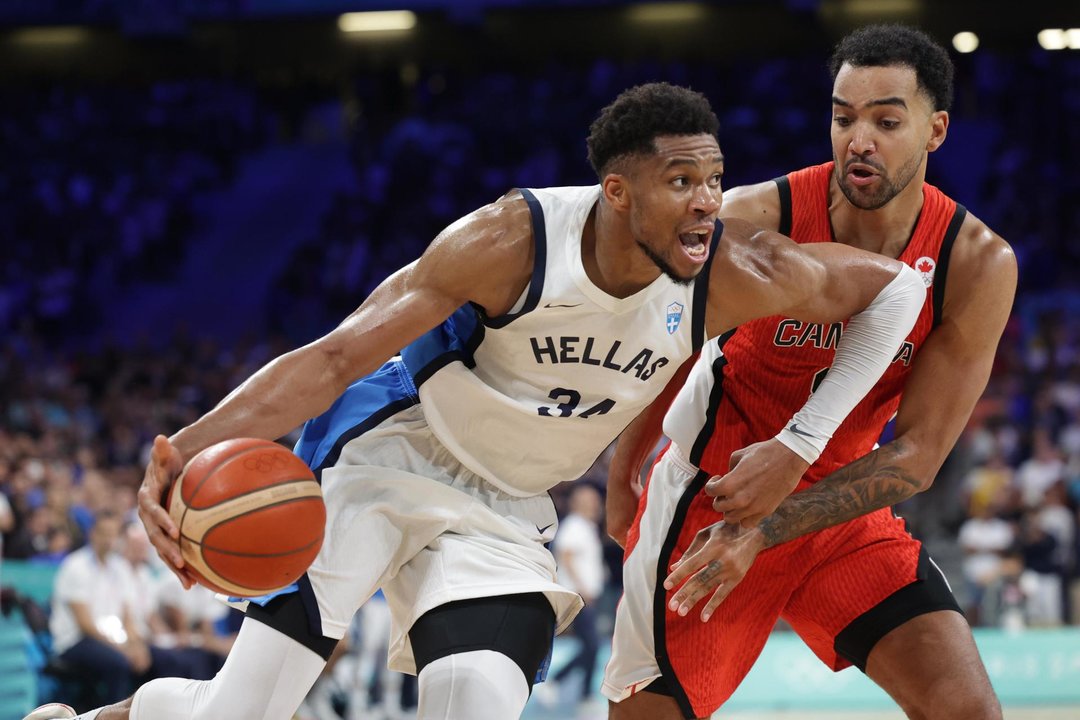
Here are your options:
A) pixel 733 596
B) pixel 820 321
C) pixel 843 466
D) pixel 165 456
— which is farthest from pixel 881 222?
pixel 165 456

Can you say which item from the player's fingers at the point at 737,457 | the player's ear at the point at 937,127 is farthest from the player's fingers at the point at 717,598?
the player's ear at the point at 937,127

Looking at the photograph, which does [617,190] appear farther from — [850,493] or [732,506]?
[850,493]

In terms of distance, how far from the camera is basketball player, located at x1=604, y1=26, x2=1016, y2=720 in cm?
363

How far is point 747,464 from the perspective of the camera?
3.49 meters

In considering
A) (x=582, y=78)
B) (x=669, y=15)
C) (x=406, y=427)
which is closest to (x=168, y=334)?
(x=582, y=78)

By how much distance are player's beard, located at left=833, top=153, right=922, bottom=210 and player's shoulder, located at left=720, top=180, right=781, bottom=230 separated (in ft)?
0.75

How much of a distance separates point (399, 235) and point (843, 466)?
40.3 feet

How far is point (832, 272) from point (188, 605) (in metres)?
5.88

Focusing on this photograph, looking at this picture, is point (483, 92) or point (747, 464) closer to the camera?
point (747, 464)

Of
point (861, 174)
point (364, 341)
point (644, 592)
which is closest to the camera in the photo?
point (364, 341)

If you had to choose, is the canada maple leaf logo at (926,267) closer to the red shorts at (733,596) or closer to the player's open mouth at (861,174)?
the player's open mouth at (861,174)

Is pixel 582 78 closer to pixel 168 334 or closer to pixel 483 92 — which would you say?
pixel 483 92

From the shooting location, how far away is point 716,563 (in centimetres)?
354

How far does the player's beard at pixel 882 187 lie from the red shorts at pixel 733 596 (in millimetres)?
948
